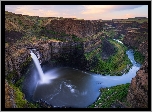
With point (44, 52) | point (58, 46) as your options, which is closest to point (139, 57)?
point (58, 46)

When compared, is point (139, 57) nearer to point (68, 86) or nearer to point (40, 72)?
point (68, 86)

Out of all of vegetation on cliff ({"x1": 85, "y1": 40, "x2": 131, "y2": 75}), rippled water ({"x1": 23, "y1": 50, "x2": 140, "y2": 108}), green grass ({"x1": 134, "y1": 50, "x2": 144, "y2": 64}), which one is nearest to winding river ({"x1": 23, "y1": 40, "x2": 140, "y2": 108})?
rippled water ({"x1": 23, "y1": 50, "x2": 140, "y2": 108})

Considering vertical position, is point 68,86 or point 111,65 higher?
point 111,65

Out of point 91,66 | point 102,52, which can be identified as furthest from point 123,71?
point 102,52

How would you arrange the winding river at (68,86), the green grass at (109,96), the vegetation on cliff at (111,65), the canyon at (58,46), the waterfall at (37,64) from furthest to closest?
the vegetation on cliff at (111,65) → the waterfall at (37,64) → the winding river at (68,86) → the green grass at (109,96) → the canyon at (58,46)

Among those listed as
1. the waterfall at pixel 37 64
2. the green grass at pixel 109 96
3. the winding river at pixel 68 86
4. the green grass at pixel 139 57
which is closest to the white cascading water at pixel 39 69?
the waterfall at pixel 37 64

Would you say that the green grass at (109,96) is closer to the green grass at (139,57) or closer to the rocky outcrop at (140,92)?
the rocky outcrop at (140,92)

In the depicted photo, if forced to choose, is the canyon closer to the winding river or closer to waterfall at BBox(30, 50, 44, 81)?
waterfall at BBox(30, 50, 44, 81)

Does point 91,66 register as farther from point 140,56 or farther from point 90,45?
point 140,56
